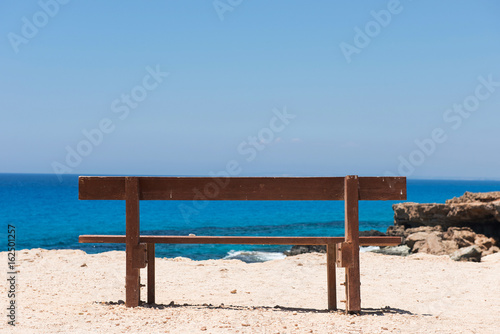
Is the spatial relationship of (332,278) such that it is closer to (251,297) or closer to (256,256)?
(251,297)

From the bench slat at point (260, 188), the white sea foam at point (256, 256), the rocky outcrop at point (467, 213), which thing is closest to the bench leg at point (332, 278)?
the bench slat at point (260, 188)

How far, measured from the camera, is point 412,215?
2572cm

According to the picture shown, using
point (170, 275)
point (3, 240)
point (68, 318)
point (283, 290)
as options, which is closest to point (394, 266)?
point (283, 290)

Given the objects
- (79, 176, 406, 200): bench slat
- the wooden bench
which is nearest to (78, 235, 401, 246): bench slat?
the wooden bench

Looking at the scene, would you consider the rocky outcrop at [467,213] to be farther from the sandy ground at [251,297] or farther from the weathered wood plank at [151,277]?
the weathered wood plank at [151,277]

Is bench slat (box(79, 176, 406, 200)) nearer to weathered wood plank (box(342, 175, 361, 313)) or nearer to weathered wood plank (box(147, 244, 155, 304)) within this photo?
weathered wood plank (box(342, 175, 361, 313))

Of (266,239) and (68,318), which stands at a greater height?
(266,239)

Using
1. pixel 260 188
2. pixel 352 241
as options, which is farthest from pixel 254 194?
pixel 352 241

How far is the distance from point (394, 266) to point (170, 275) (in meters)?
5.24

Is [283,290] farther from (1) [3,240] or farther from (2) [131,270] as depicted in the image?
(1) [3,240]

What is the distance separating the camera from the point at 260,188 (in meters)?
5.91

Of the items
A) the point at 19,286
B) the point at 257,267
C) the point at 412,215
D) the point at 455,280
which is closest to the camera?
the point at 19,286

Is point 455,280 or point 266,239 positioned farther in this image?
point 455,280

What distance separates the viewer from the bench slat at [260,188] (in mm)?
5855
